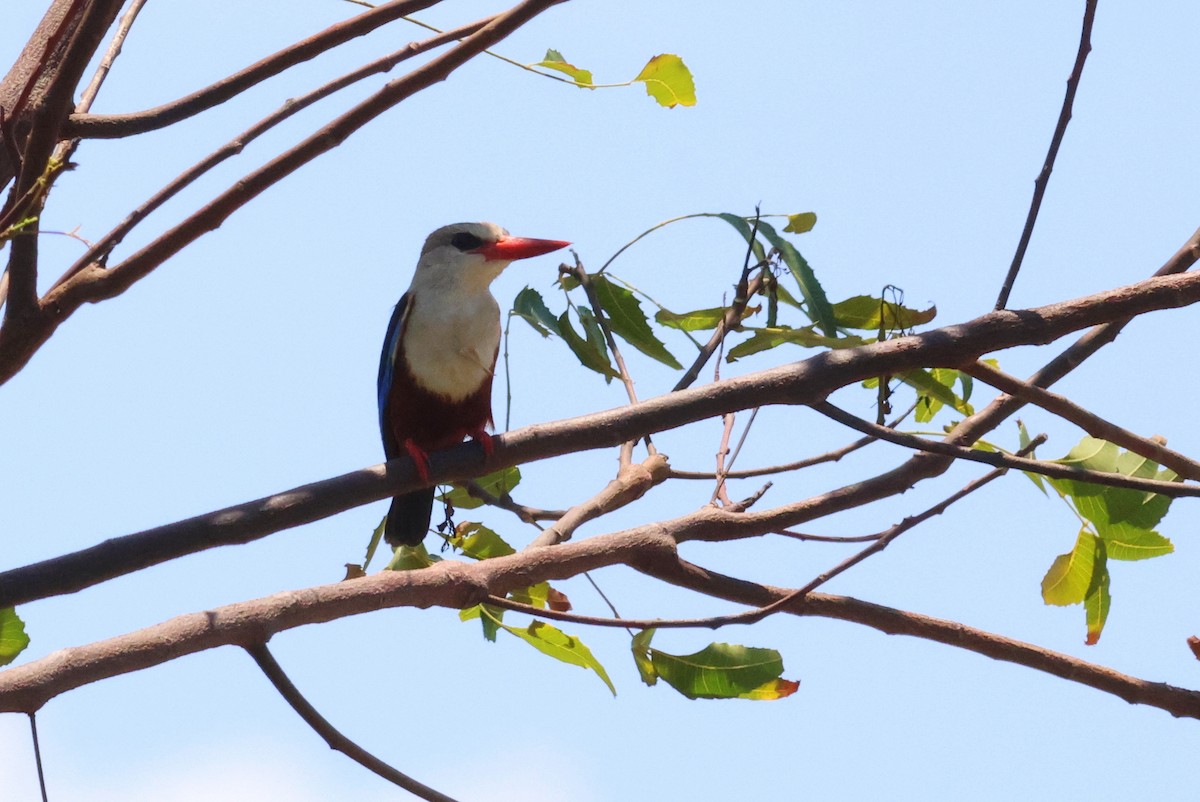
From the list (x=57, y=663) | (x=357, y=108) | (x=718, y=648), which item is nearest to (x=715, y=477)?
(x=718, y=648)

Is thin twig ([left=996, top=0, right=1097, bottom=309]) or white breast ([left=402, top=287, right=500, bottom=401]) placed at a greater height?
white breast ([left=402, top=287, right=500, bottom=401])

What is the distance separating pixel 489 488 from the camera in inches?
131

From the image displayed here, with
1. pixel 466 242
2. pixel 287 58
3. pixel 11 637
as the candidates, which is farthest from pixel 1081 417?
pixel 466 242

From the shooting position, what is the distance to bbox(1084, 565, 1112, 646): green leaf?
274cm

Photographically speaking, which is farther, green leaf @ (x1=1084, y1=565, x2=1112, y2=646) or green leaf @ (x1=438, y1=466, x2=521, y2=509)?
green leaf @ (x1=438, y1=466, x2=521, y2=509)

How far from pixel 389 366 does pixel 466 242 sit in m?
0.55

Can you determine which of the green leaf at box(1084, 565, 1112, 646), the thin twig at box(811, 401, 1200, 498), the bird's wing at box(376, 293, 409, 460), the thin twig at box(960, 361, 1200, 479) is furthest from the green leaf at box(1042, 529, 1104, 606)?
the bird's wing at box(376, 293, 409, 460)

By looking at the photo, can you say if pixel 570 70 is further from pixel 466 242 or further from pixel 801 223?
pixel 466 242

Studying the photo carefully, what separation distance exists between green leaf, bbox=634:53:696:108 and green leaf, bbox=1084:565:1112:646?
1.45 meters

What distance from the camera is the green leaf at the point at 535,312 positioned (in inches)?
115

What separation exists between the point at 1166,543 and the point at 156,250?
7.24 ft

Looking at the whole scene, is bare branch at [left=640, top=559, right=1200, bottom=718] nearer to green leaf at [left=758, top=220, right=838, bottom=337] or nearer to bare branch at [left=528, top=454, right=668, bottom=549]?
bare branch at [left=528, top=454, right=668, bottom=549]

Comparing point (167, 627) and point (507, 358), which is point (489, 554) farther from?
point (167, 627)

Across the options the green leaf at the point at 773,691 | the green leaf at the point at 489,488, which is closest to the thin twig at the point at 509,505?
the green leaf at the point at 489,488
